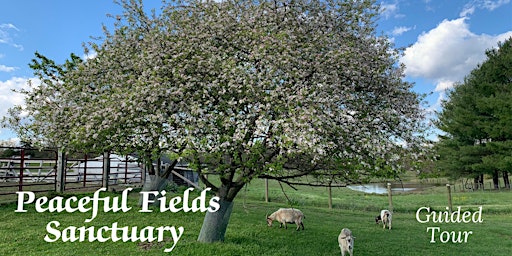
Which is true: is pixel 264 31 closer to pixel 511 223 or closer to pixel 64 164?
pixel 64 164

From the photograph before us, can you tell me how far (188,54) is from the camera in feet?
30.8

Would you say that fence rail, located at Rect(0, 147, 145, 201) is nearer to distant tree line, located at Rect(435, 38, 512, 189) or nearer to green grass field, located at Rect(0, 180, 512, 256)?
green grass field, located at Rect(0, 180, 512, 256)

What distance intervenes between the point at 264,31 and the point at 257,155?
3.27 m

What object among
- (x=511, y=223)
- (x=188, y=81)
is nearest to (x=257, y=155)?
(x=188, y=81)

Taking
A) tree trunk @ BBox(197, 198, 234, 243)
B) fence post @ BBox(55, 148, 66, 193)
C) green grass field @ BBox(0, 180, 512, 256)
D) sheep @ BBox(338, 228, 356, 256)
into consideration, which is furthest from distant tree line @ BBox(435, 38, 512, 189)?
fence post @ BBox(55, 148, 66, 193)

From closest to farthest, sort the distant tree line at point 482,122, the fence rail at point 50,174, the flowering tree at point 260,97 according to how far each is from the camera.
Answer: the flowering tree at point 260,97 → the fence rail at point 50,174 → the distant tree line at point 482,122

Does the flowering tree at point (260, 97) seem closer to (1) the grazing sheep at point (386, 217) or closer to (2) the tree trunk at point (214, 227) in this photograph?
(2) the tree trunk at point (214, 227)

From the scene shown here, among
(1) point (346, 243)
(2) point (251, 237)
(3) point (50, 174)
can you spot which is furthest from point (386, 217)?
(3) point (50, 174)

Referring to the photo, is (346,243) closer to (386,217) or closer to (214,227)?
(214,227)

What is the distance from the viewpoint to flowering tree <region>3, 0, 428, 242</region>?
27.4ft

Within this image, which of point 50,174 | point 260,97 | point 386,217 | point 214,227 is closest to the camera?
point 260,97

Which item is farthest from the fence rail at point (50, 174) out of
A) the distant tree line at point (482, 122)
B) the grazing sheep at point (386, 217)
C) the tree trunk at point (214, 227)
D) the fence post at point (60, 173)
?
the distant tree line at point (482, 122)

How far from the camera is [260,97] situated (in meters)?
8.55

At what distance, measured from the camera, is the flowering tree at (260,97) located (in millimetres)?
8359
